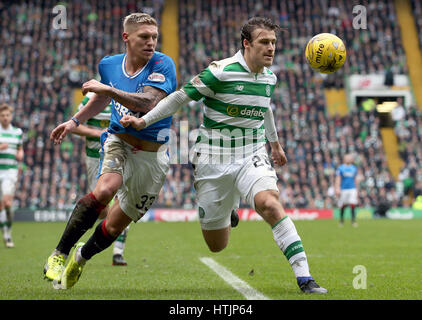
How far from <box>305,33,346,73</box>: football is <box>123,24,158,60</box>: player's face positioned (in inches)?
65.4

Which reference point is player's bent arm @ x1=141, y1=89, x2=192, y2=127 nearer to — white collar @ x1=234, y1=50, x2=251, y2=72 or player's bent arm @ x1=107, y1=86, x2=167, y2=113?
player's bent arm @ x1=107, y1=86, x2=167, y2=113

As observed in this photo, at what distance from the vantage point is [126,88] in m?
6.33

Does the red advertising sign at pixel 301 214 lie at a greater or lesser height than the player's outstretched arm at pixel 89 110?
lesser

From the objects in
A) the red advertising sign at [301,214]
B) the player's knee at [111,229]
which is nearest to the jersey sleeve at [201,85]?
the player's knee at [111,229]

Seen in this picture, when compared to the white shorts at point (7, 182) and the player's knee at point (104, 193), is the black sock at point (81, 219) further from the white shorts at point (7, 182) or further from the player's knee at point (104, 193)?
the white shorts at point (7, 182)

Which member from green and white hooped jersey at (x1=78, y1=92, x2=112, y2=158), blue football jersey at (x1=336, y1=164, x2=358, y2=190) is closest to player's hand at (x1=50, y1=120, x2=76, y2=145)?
green and white hooped jersey at (x1=78, y1=92, x2=112, y2=158)

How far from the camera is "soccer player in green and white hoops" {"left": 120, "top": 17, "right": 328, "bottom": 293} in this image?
19.6 ft

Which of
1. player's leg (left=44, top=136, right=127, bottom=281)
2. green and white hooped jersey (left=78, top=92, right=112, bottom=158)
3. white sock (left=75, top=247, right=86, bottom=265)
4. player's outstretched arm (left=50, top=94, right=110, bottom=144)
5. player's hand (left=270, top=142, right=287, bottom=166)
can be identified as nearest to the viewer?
player's leg (left=44, top=136, right=127, bottom=281)

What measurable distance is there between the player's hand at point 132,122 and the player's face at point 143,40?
84 cm

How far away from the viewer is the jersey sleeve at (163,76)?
6.19 m

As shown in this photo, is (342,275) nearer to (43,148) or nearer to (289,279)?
(289,279)

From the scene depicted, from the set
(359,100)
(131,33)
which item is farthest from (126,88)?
(359,100)

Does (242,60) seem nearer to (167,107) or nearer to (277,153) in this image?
(167,107)

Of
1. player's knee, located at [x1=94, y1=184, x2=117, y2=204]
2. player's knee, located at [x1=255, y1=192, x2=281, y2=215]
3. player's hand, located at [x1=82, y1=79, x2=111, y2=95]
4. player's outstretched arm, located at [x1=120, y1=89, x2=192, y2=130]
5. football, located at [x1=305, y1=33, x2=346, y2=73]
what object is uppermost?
football, located at [x1=305, y1=33, x2=346, y2=73]
